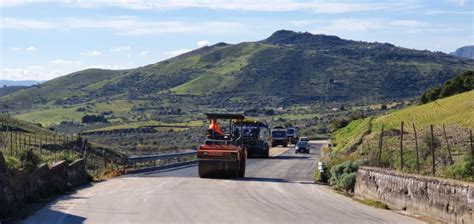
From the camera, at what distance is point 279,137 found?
86.9m

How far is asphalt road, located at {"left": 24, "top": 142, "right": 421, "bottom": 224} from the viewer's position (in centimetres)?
1992

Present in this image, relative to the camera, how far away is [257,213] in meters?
21.1

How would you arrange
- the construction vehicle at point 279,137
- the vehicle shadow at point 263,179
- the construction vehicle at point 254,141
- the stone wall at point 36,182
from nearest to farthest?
1. the stone wall at point 36,182
2. the vehicle shadow at point 263,179
3. the construction vehicle at point 254,141
4. the construction vehicle at point 279,137

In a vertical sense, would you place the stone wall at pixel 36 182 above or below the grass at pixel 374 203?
above

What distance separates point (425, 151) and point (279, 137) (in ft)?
176

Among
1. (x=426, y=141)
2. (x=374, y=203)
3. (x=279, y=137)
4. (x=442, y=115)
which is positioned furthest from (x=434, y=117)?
(x=279, y=137)

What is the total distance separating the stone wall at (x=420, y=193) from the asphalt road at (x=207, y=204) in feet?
2.02

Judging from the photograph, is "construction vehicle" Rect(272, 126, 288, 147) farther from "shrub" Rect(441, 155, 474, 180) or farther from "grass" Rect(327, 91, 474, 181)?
"shrub" Rect(441, 155, 474, 180)

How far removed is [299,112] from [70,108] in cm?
4731

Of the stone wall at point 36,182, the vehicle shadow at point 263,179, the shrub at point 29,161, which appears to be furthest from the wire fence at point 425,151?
the shrub at point 29,161

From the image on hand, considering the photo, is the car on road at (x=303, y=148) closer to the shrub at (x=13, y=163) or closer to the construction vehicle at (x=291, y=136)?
the construction vehicle at (x=291, y=136)

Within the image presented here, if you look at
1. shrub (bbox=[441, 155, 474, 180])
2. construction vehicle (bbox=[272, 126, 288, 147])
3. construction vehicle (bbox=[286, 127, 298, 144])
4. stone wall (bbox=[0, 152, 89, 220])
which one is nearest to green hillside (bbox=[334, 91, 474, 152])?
stone wall (bbox=[0, 152, 89, 220])

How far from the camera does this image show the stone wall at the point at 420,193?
59.1ft

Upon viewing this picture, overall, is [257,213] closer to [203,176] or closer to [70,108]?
[203,176]
